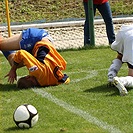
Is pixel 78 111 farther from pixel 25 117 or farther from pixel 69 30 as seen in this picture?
pixel 69 30

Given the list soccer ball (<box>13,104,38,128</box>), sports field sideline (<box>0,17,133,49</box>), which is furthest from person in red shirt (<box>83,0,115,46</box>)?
soccer ball (<box>13,104,38,128</box>)

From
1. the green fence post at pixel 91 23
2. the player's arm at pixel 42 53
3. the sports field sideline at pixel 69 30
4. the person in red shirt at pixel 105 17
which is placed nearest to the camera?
the player's arm at pixel 42 53

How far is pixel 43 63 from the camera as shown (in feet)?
24.2

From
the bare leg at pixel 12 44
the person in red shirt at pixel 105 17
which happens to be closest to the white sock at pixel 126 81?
the bare leg at pixel 12 44

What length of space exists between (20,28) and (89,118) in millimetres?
7552

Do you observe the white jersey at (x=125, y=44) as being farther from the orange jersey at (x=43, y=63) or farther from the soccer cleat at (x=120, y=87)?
the orange jersey at (x=43, y=63)

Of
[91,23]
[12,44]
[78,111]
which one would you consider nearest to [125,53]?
[78,111]

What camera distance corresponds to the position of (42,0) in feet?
52.4

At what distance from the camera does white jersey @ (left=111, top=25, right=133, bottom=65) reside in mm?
7012

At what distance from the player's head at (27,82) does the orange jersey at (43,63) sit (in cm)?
6

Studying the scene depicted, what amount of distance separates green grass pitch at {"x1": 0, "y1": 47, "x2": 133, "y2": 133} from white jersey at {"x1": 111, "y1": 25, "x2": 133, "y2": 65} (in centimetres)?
43

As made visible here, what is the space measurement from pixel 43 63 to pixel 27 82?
0.33 m

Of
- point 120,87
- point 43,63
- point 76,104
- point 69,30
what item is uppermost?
point 43,63

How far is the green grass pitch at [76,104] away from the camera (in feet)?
18.0
